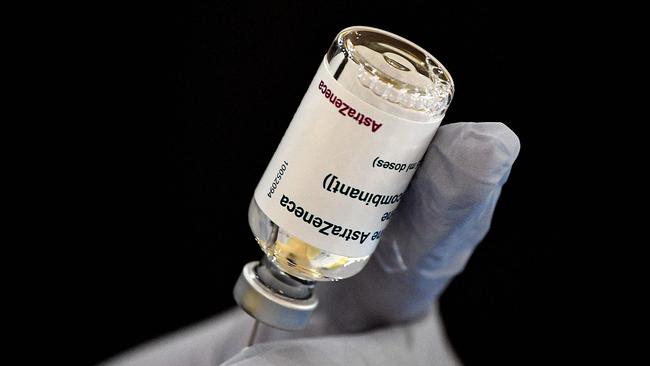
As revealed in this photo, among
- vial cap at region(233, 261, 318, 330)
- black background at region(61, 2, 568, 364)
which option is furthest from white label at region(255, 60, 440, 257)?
black background at region(61, 2, 568, 364)

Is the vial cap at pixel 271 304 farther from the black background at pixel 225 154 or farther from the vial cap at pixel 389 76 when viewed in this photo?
the black background at pixel 225 154

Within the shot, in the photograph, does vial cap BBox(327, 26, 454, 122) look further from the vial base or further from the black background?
the black background

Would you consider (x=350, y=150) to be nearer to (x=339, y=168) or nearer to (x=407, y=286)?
(x=339, y=168)

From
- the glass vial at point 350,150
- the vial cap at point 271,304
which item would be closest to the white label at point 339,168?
the glass vial at point 350,150

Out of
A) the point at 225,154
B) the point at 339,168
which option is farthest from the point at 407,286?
the point at 225,154

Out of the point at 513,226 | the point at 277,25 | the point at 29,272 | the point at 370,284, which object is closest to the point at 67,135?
the point at 29,272

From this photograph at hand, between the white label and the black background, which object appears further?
the black background
